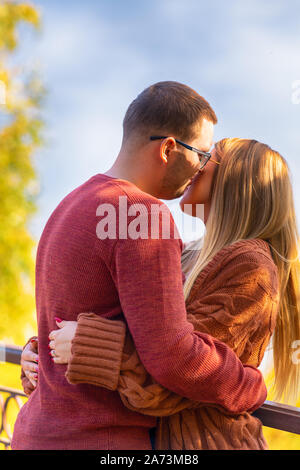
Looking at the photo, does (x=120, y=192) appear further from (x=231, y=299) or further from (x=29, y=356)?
(x=29, y=356)

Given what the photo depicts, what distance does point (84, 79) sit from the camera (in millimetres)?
15750

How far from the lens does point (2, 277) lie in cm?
1026

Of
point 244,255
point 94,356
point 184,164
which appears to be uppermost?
point 184,164

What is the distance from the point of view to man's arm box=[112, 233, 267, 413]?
1129 millimetres

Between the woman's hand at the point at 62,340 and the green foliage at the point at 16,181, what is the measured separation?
8.95 meters

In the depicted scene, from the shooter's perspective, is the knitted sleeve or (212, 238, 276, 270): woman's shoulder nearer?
the knitted sleeve

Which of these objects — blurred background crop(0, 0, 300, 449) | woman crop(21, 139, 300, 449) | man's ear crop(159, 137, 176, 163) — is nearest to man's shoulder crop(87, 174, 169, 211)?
man's ear crop(159, 137, 176, 163)

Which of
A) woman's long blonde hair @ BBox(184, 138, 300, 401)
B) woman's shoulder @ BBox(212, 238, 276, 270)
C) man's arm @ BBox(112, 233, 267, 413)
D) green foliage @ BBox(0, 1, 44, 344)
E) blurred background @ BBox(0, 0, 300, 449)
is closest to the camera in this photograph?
man's arm @ BBox(112, 233, 267, 413)

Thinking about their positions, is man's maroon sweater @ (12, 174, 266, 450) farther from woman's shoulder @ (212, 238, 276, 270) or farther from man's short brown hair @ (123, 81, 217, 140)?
woman's shoulder @ (212, 238, 276, 270)

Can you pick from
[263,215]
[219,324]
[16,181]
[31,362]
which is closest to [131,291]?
[219,324]

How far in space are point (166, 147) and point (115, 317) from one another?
1.49 ft

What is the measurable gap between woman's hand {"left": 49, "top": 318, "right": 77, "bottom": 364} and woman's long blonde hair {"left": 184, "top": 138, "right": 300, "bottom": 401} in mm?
566


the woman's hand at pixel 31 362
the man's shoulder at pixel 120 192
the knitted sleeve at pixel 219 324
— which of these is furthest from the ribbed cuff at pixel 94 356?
the woman's hand at pixel 31 362

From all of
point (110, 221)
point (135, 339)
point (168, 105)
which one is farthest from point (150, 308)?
point (168, 105)
